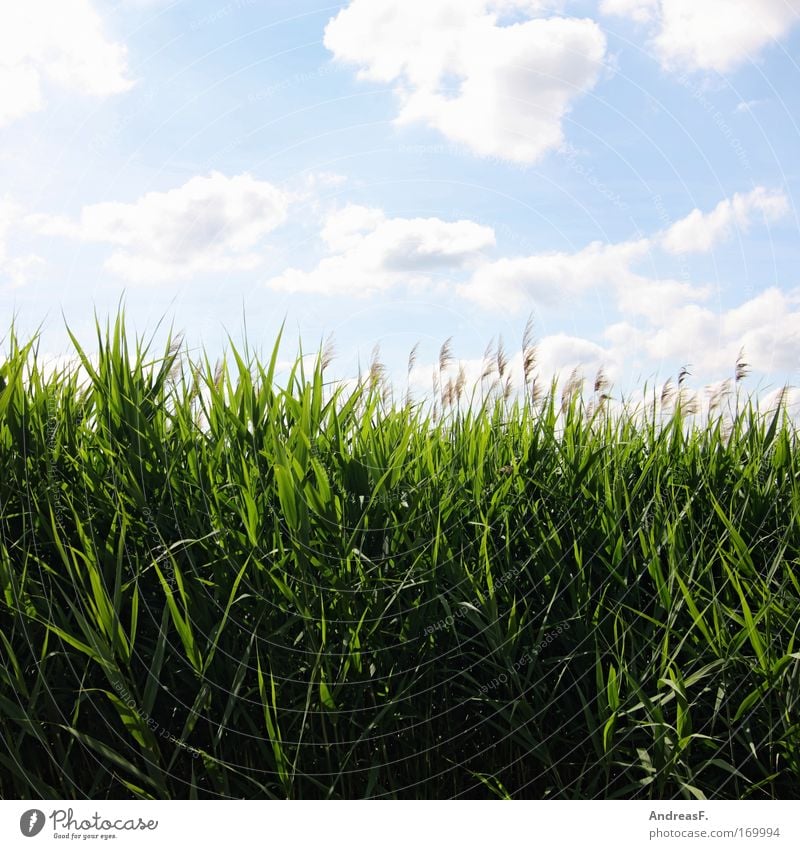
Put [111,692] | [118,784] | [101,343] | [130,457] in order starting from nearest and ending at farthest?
[111,692] → [118,784] → [130,457] → [101,343]

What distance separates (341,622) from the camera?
255 cm

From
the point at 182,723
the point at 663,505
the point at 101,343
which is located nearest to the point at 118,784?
the point at 182,723

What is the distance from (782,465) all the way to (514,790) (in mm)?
2049

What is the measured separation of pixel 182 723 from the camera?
261cm

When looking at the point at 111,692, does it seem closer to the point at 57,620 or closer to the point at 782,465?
the point at 57,620
